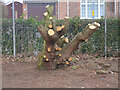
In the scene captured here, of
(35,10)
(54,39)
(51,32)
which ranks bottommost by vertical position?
(54,39)

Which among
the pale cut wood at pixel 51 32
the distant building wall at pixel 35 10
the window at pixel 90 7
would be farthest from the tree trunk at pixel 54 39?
the window at pixel 90 7

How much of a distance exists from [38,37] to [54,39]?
2.93m

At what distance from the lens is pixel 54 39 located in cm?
513

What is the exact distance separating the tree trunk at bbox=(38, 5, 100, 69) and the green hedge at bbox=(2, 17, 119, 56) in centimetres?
231

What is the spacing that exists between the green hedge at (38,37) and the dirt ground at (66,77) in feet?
Result: 6.04

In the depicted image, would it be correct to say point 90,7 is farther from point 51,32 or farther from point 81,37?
point 51,32

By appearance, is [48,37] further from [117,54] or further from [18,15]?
[117,54]

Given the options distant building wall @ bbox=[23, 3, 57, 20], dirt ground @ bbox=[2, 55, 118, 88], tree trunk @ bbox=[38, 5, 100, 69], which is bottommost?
dirt ground @ bbox=[2, 55, 118, 88]

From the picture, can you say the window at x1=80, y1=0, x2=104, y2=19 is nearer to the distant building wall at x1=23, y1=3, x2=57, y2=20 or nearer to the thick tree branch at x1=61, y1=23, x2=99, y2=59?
the distant building wall at x1=23, y1=3, x2=57, y2=20

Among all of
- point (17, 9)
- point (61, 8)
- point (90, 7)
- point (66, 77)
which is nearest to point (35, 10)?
point (17, 9)

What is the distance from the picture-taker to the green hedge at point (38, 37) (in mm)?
7922

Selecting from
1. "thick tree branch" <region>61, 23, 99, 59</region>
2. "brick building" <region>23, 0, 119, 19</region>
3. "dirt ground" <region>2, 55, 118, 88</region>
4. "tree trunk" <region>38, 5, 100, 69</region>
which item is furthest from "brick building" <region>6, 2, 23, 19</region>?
"thick tree branch" <region>61, 23, 99, 59</region>

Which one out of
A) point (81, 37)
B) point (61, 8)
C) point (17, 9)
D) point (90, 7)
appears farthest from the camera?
point (90, 7)

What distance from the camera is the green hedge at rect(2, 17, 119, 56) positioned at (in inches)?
312
